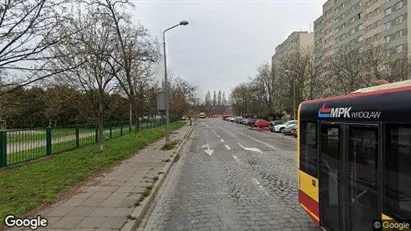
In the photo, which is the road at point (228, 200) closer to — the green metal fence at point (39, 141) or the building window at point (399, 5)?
the green metal fence at point (39, 141)

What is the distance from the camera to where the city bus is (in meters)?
3.06

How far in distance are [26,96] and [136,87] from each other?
2230 cm

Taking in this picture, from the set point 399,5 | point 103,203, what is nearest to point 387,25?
point 399,5

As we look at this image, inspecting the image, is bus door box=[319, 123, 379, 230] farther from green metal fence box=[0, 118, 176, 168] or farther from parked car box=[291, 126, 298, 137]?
parked car box=[291, 126, 298, 137]

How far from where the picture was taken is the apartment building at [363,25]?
60406 mm

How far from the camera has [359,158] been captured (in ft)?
12.3

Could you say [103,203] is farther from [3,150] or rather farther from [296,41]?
A: [296,41]

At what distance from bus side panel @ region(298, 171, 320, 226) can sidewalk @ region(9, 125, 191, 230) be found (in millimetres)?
2940

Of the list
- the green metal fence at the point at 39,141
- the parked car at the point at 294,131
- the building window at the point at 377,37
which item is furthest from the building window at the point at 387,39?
the green metal fence at the point at 39,141

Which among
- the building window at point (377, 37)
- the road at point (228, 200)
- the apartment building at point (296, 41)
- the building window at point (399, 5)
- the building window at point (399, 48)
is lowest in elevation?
the road at point (228, 200)

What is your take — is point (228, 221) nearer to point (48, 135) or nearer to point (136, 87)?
point (48, 135)

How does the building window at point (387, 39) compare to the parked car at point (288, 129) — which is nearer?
the parked car at point (288, 129)
